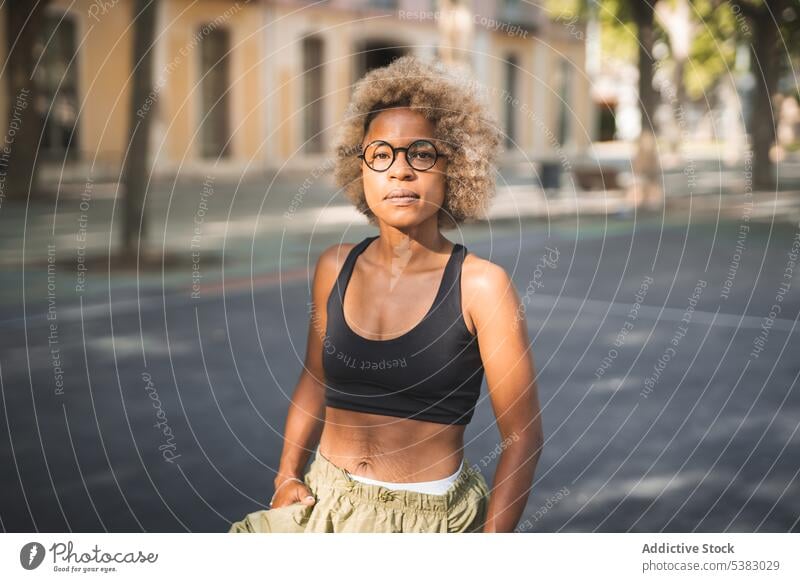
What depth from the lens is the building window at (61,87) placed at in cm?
2236

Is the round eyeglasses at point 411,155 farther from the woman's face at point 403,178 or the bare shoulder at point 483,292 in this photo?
the bare shoulder at point 483,292

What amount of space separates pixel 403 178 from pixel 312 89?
28724mm

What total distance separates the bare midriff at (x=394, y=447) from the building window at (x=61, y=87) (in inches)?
830

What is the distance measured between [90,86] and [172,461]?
19659mm

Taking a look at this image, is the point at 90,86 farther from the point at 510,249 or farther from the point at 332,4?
the point at 510,249

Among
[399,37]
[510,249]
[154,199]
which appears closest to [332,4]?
[399,37]

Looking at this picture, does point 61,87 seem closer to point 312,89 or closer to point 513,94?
point 312,89

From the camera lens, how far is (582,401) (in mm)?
6695

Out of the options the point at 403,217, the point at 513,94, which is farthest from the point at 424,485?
the point at 513,94

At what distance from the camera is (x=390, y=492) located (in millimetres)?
2453

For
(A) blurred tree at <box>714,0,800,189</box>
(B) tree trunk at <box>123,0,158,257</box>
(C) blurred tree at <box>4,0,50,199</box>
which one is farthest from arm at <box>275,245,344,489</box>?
(C) blurred tree at <box>4,0,50,199</box>

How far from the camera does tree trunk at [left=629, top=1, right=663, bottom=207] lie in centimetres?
1734

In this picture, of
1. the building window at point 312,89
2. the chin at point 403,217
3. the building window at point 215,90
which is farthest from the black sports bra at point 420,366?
the building window at point 312,89

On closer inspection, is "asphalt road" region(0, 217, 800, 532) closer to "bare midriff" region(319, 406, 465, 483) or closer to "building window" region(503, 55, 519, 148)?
"bare midriff" region(319, 406, 465, 483)
